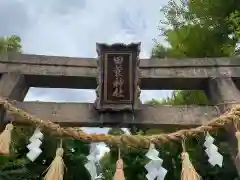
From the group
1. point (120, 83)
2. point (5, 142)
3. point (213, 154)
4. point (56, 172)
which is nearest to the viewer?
point (56, 172)

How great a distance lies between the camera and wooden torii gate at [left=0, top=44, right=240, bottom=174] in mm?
3357

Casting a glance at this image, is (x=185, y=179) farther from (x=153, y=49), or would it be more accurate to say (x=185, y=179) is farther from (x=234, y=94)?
(x=153, y=49)

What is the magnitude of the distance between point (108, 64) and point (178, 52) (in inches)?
89.0

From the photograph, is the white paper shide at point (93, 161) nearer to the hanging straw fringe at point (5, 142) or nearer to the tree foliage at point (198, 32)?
the hanging straw fringe at point (5, 142)

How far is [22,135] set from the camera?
4.65 meters

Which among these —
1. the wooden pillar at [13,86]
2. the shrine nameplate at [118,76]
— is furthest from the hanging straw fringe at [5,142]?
the shrine nameplate at [118,76]

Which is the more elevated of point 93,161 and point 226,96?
point 226,96

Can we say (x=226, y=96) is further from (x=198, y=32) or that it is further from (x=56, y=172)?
(x=198, y=32)

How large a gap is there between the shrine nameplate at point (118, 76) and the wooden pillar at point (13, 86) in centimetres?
75

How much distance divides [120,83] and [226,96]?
0.94 meters

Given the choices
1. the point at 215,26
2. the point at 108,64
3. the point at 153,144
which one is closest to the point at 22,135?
the point at 108,64

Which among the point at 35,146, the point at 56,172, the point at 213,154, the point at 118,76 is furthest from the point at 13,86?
the point at 213,154

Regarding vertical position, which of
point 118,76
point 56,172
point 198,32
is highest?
point 198,32

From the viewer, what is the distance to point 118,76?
133 inches
